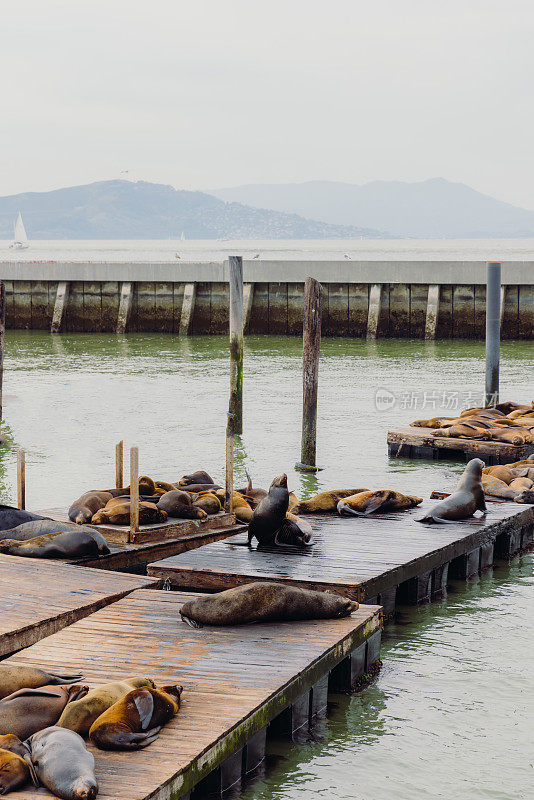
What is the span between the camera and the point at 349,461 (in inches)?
495

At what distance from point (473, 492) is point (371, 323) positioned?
1783 cm

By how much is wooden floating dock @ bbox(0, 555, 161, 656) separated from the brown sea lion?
1593 mm

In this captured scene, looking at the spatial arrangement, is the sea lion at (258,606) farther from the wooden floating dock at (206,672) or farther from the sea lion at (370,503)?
the sea lion at (370,503)

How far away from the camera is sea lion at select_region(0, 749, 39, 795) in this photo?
3.80m

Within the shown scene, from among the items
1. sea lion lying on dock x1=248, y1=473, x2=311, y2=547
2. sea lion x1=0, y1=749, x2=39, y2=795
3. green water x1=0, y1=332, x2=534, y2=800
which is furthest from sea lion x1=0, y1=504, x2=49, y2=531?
sea lion x1=0, y1=749, x2=39, y2=795

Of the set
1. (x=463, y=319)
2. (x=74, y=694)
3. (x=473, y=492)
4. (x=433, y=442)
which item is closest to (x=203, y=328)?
(x=463, y=319)

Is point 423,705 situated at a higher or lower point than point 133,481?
lower

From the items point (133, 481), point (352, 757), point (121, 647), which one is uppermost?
point (133, 481)

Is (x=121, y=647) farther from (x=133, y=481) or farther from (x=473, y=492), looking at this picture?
(x=473, y=492)

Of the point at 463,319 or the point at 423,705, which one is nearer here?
the point at 423,705

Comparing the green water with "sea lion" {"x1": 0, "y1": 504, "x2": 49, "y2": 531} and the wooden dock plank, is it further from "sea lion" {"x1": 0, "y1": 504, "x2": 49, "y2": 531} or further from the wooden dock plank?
"sea lion" {"x1": 0, "y1": 504, "x2": 49, "y2": 531}

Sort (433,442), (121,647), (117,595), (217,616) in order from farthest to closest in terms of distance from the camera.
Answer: (433,442), (117,595), (217,616), (121,647)

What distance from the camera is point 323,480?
1150 centimetres

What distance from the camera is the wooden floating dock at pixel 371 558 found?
6586mm
